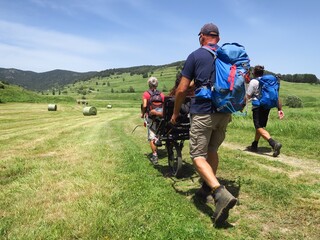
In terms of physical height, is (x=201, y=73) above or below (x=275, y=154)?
above

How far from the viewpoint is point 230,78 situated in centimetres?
487

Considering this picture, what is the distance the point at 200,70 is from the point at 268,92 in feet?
18.9

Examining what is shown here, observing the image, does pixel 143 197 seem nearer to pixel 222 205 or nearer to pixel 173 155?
pixel 222 205

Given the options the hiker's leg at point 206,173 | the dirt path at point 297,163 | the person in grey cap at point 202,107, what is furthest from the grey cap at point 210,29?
the dirt path at point 297,163

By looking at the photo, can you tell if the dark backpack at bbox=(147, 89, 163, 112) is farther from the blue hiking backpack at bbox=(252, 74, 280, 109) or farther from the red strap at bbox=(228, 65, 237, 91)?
the red strap at bbox=(228, 65, 237, 91)

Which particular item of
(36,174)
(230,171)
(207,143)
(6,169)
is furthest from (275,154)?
(6,169)

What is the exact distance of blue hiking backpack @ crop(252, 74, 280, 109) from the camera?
1010 centimetres

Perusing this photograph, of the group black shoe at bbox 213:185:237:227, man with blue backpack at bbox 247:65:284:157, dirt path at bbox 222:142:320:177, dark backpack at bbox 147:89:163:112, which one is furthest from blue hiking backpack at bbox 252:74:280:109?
black shoe at bbox 213:185:237:227

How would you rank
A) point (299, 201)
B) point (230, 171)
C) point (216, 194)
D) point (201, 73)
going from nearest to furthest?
point (216, 194) < point (201, 73) < point (299, 201) < point (230, 171)

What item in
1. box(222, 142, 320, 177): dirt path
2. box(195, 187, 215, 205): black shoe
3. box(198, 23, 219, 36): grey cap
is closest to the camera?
box(198, 23, 219, 36): grey cap

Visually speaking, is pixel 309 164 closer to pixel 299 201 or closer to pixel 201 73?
pixel 299 201

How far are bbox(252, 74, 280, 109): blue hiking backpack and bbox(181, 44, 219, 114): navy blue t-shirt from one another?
18.4 feet

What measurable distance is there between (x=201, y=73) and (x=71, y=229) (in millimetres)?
3063

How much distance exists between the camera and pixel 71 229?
4438 millimetres
